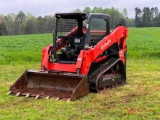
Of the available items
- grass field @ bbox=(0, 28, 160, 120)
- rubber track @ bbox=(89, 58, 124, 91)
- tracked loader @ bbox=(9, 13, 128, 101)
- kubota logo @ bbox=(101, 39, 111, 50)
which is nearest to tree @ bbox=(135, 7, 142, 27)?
grass field @ bbox=(0, 28, 160, 120)

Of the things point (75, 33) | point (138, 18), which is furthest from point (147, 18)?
point (75, 33)

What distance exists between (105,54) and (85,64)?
151 centimetres

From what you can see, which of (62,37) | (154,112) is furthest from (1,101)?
(154,112)

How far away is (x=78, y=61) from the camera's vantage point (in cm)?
804

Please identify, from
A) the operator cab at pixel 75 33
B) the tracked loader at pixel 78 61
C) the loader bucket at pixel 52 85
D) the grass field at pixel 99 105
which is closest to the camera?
the grass field at pixel 99 105

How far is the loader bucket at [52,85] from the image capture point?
7.57 meters

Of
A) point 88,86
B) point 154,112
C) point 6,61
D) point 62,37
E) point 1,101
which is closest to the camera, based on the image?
point 154,112

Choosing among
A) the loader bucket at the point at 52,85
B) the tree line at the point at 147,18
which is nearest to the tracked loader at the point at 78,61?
the loader bucket at the point at 52,85

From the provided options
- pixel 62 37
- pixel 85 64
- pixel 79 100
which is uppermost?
pixel 62 37

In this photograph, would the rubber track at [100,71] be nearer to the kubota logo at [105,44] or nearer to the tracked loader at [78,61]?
the tracked loader at [78,61]

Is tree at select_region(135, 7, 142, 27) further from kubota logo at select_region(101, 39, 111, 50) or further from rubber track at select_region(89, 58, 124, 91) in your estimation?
kubota logo at select_region(101, 39, 111, 50)

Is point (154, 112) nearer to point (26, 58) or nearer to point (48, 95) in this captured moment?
point (48, 95)

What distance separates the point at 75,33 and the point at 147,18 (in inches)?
3241

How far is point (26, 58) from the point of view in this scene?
15250mm
